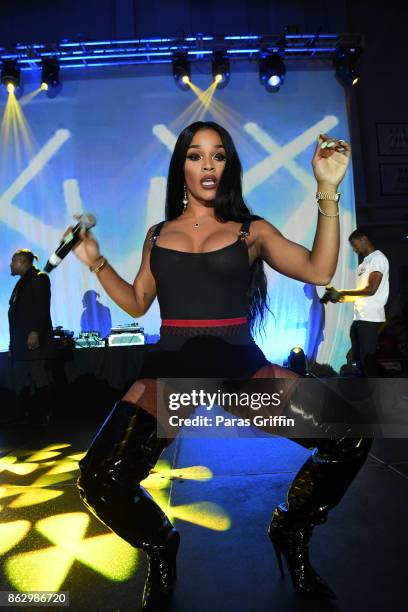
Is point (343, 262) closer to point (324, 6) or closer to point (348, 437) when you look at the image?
point (324, 6)

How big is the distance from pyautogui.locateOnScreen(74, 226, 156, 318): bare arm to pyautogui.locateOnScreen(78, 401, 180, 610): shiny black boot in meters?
0.47

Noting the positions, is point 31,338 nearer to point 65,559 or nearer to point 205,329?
point 65,559

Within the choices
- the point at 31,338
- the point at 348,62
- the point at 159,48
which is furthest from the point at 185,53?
the point at 31,338

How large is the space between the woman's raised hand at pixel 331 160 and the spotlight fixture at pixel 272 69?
5827 millimetres

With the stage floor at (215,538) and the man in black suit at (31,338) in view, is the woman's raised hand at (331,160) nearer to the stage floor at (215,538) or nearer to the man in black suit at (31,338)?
the stage floor at (215,538)

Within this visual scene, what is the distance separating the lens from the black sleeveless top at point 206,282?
1501 millimetres

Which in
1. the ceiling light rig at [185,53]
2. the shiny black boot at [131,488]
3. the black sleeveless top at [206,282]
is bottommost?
the shiny black boot at [131,488]

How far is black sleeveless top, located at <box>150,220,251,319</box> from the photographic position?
4.92 ft

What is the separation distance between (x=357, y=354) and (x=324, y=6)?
5.89 metres

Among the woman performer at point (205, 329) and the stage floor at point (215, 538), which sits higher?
the woman performer at point (205, 329)

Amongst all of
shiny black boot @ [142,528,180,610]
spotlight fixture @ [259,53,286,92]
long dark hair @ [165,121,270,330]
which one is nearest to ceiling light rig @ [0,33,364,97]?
spotlight fixture @ [259,53,286,92]

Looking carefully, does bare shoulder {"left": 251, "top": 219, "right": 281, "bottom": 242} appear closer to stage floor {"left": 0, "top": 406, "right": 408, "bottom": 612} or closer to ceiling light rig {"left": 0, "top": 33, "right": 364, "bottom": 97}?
stage floor {"left": 0, "top": 406, "right": 408, "bottom": 612}

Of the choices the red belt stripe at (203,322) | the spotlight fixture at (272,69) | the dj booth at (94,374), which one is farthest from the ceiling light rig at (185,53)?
the red belt stripe at (203,322)

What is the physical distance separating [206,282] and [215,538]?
1134 mm
